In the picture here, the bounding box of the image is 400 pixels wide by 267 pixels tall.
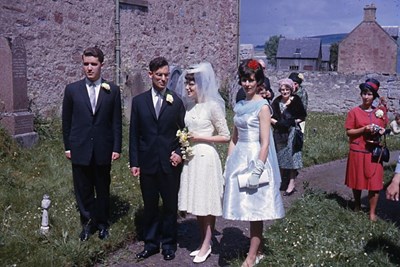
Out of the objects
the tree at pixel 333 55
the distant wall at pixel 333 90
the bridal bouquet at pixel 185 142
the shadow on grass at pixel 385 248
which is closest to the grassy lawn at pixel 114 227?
the shadow on grass at pixel 385 248

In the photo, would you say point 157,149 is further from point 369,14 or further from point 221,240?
point 369,14

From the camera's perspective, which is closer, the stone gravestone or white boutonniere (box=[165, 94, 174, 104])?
white boutonniere (box=[165, 94, 174, 104])

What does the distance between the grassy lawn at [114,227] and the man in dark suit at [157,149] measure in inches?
21.5

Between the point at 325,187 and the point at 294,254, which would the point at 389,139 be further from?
the point at 294,254

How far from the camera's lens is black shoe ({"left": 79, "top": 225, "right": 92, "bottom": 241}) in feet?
15.5

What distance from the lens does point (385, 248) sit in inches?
185

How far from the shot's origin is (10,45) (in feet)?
25.2

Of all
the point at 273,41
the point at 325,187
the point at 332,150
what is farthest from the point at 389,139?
the point at 273,41

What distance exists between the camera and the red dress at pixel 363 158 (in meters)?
5.52

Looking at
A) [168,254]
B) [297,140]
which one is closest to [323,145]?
[297,140]

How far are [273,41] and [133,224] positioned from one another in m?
77.3

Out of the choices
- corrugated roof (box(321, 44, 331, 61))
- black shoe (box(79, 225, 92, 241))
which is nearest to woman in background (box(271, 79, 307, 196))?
black shoe (box(79, 225, 92, 241))

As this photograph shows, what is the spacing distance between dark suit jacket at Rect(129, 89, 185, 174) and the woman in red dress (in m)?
2.16

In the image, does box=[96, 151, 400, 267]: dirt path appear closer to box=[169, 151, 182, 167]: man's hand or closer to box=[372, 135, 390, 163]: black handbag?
box=[372, 135, 390, 163]: black handbag
